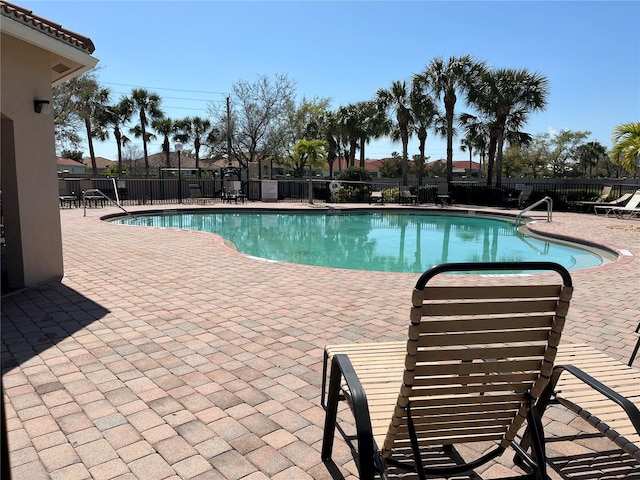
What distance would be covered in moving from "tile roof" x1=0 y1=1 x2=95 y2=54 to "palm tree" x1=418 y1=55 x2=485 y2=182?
70.1ft

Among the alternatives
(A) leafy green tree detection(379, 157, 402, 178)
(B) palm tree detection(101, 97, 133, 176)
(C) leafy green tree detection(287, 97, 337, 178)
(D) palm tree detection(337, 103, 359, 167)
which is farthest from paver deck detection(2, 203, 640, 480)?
(A) leafy green tree detection(379, 157, 402, 178)

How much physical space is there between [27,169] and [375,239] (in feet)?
31.7

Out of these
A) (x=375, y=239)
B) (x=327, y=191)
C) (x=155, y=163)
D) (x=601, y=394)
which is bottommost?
(x=375, y=239)

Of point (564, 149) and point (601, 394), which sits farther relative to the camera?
point (564, 149)

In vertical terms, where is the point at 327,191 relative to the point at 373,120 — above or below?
below

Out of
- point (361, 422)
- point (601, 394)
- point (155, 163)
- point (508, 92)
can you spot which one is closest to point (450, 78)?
point (508, 92)

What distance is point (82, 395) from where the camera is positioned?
301 centimetres

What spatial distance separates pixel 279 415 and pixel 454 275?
4741mm

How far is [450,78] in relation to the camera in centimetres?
2395

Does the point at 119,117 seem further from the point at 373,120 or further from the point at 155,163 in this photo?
the point at 155,163

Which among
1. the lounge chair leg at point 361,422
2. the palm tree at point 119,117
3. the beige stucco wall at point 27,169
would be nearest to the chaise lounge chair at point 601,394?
the lounge chair leg at point 361,422

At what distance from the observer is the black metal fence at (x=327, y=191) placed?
68.0 ft

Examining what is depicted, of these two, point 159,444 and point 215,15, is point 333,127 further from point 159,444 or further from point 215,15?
point 159,444

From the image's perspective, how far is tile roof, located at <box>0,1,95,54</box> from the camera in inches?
183
